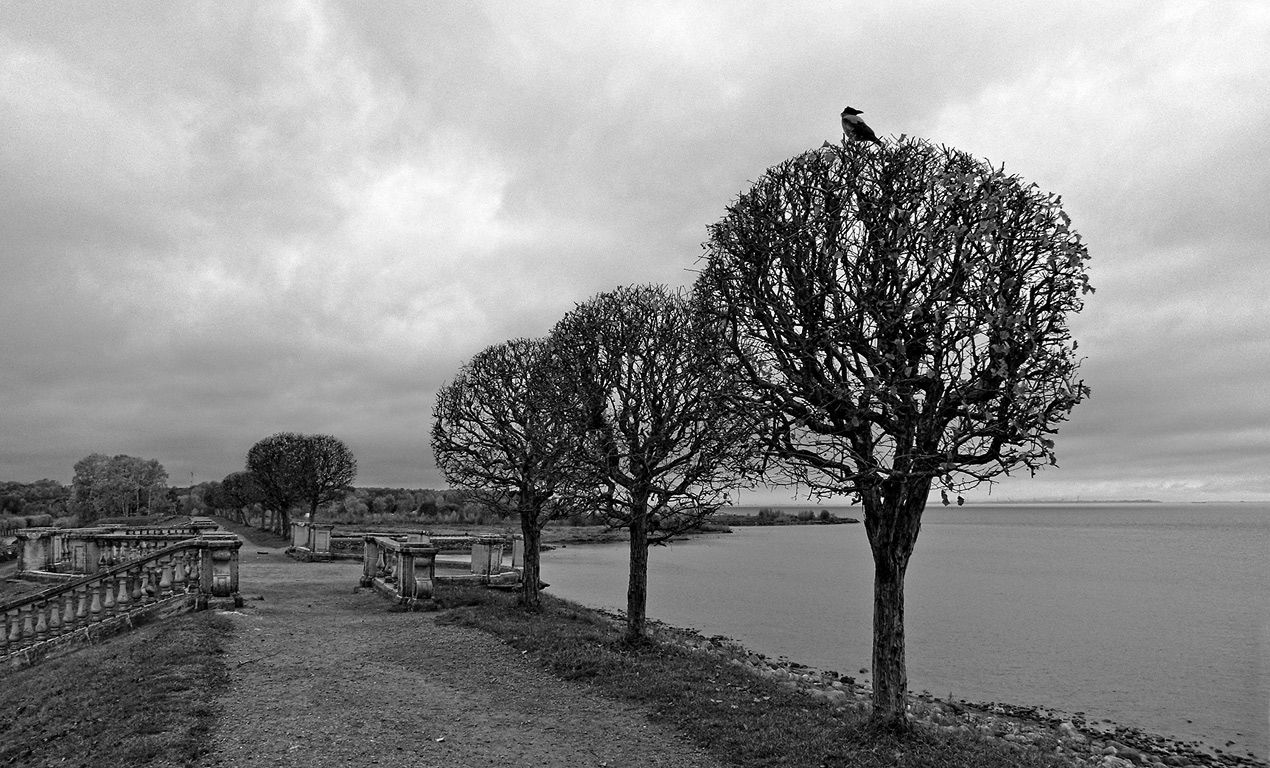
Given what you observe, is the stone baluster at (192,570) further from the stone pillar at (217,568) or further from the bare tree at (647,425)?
the bare tree at (647,425)

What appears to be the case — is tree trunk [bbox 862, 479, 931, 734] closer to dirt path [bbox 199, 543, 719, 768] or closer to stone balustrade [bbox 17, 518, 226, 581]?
dirt path [bbox 199, 543, 719, 768]

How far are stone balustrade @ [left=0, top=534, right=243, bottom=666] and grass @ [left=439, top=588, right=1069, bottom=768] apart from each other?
6048 mm

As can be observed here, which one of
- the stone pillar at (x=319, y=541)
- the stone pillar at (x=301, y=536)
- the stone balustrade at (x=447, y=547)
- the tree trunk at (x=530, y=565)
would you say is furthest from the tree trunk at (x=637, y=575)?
the stone pillar at (x=301, y=536)

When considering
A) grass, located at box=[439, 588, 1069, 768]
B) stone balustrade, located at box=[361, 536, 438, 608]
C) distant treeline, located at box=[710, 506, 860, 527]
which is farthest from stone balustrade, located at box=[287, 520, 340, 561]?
distant treeline, located at box=[710, 506, 860, 527]

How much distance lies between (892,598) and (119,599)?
617 inches

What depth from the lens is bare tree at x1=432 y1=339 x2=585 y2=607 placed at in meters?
19.8

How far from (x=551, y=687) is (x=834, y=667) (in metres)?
13.6

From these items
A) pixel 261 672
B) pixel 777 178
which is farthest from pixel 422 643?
pixel 777 178

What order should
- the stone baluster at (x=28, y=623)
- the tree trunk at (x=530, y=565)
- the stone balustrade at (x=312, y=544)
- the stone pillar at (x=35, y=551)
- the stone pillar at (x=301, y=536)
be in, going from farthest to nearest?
the stone pillar at (x=301, y=536) < the stone balustrade at (x=312, y=544) < the stone pillar at (x=35, y=551) < the tree trunk at (x=530, y=565) < the stone baluster at (x=28, y=623)

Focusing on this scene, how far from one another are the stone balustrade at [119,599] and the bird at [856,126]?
15.9m

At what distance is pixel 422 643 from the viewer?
49.2 feet

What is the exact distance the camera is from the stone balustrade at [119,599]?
14.7 metres

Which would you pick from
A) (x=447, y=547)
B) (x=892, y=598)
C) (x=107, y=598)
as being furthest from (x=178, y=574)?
(x=447, y=547)

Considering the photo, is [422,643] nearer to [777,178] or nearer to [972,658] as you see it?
[777,178]
